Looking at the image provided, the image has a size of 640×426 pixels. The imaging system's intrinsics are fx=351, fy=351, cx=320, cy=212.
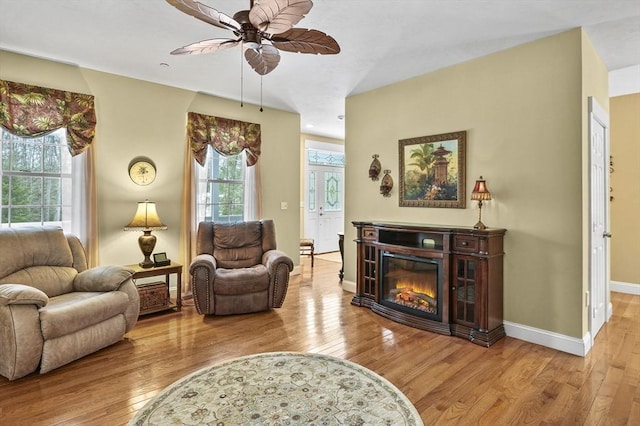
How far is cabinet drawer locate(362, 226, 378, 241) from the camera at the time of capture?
4.06 metres

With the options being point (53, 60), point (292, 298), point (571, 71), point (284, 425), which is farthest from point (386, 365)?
point (53, 60)

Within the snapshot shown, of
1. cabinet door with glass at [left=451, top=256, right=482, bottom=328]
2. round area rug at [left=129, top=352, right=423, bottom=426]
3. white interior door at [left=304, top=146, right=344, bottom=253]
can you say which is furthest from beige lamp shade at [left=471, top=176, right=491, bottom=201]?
white interior door at [left=304, top=146, right=344, bottom=253]

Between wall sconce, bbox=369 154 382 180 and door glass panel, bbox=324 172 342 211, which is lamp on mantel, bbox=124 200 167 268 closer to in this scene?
wall sconce, bbox=369 154 382 180

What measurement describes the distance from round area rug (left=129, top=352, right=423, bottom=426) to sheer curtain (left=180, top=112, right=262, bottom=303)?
88.6 inches

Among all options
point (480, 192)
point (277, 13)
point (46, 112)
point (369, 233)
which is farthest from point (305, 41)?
point (46, 112)

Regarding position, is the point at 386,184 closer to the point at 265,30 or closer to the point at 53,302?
the point at 265,30

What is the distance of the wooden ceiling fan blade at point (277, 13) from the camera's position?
1765mm

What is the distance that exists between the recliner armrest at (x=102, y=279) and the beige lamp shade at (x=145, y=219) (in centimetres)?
79

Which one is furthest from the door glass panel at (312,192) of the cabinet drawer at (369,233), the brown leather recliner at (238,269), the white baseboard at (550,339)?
the white baseboard at (550,339)

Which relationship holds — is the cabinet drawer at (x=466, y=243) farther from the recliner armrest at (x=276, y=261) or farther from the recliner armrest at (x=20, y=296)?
the recliner armrest at (x=20, y=296)

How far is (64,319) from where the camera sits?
8.45 ft

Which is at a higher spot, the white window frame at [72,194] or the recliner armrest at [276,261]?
the white window frame at [72,194]

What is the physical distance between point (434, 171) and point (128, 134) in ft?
11.8

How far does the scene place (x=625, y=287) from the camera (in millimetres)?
4758
